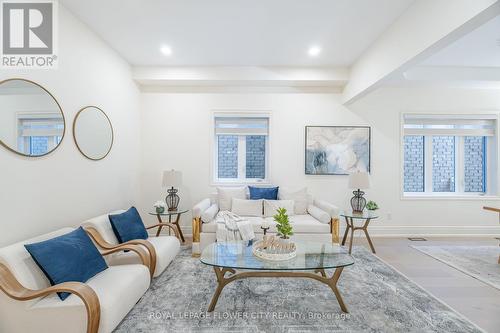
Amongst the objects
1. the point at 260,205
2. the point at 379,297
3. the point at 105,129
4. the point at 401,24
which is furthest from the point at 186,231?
the point at 401,24

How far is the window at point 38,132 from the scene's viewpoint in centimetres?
214

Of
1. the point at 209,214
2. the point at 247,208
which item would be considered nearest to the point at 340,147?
the point at 247,208

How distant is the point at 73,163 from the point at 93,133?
52 cm

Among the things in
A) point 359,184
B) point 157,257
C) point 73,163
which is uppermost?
point 73,163

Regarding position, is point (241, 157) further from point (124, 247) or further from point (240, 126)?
point (124, 247)

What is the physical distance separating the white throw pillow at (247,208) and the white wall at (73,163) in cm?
181

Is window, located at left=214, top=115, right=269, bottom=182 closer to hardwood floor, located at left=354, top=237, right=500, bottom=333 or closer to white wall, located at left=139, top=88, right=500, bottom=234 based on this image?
white wall, located at left=139, top=88, right=500, bottom=234

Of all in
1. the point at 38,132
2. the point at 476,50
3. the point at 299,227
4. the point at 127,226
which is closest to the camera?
the point at 38,132

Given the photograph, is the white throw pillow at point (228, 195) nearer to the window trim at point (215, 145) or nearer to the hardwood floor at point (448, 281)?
the window trim at point (215, 145)

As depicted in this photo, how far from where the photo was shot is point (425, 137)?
4.73m

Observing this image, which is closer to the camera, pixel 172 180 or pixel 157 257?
pixel 157 257

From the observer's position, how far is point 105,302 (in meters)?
1.75

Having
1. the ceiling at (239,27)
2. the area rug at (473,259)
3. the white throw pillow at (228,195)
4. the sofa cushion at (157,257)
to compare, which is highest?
the ceiling at (239,27)

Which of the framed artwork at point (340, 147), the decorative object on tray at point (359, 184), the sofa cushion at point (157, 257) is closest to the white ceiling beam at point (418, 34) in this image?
the framed artwork at point (340, 147)
